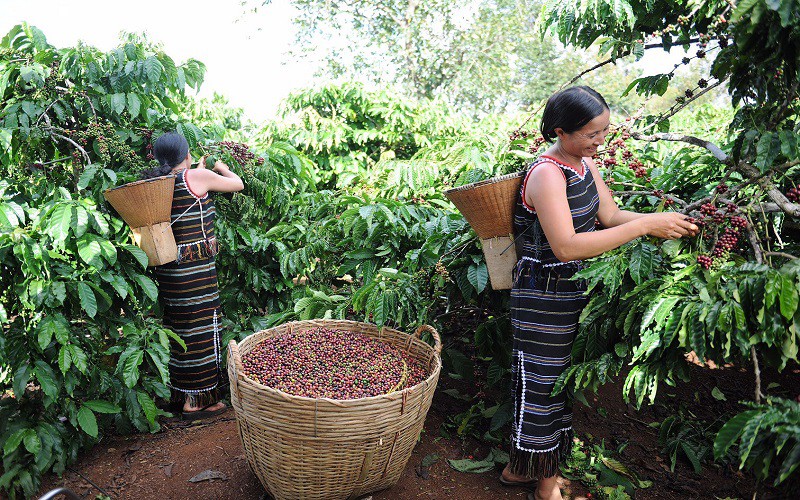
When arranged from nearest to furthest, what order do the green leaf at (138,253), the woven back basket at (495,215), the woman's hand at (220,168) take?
1. the woven back basket at (495,215)
2. the green leaf at (138,253)
3. the woman's hand at (220,168)

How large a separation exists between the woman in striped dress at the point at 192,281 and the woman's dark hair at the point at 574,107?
1.98m

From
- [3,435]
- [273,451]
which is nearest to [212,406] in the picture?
[3,435]

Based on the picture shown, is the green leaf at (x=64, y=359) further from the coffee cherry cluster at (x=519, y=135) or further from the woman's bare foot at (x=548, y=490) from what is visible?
the coffee cherry cluster at (x=519, y=135)

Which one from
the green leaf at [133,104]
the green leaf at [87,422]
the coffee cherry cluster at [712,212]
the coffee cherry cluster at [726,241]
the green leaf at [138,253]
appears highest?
the green leaf at [133,104]

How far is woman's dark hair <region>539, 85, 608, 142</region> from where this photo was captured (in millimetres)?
1851

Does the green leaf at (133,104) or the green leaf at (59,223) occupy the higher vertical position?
the green leaf at (133,104)

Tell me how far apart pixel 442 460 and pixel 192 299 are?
5.14 feet

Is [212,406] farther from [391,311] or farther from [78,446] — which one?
[391,311]

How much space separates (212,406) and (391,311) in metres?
1.40

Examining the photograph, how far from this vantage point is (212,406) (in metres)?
3.34

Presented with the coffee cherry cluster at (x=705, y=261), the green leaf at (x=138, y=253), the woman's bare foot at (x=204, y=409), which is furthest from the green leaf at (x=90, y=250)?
the coffee cherry cluster at (x=705, y=261)

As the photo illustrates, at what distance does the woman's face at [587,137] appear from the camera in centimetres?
187

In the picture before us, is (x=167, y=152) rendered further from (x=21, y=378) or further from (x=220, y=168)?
(x=21, y=378)

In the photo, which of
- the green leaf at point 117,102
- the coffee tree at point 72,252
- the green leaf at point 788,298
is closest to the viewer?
the green leaf at point 788,298
